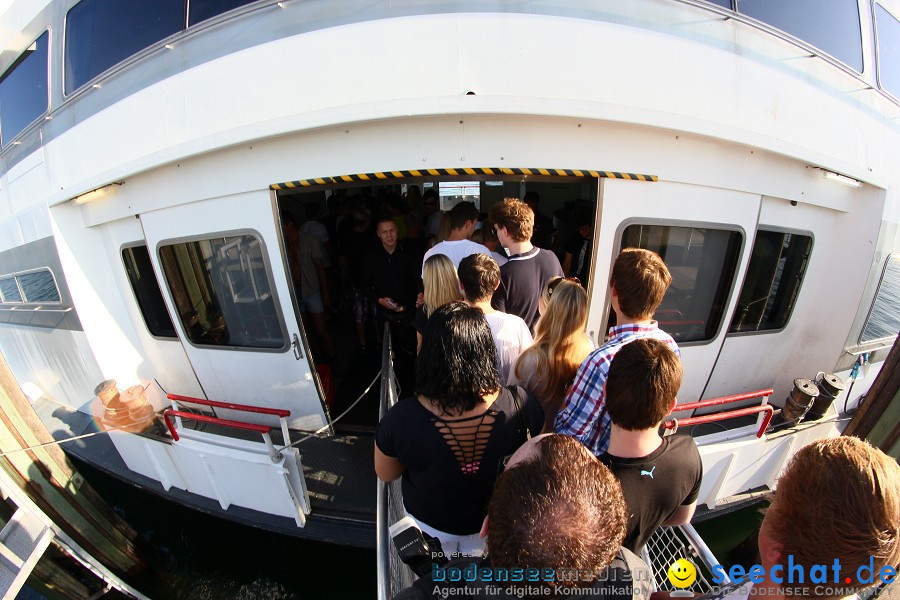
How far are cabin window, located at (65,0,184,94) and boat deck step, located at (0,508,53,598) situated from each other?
352cm

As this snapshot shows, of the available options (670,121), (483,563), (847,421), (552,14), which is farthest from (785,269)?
(483,563)

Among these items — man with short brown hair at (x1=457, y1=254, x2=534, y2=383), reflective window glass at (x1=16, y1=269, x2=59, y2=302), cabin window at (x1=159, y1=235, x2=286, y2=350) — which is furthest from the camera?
reflective window glass at (x1=16, y1=269, x2=59, y2=302)

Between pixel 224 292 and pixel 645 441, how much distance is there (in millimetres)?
3287

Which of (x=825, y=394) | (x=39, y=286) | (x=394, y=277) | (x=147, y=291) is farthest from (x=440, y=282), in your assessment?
(x=39, y=286)

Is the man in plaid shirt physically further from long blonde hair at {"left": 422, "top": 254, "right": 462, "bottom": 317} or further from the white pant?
long blonde hair at {"left": 422, "top": 254, "right": 462, "bottom": 317}

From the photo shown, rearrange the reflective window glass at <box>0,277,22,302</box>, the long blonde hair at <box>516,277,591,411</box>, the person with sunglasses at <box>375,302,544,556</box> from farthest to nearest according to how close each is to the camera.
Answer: the reflective window glass at <box>0,277,22,302</box>, the long blonde hair at <box>516,277,591,411</box>, the person with sunglasses at <box>375,302,544,556</box>

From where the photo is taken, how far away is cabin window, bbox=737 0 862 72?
267cm

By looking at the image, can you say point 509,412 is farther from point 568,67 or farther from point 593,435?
point 568,67

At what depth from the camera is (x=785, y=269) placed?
11.0 feet

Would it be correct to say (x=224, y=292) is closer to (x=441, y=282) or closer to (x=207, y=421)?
(x=207, y=421)

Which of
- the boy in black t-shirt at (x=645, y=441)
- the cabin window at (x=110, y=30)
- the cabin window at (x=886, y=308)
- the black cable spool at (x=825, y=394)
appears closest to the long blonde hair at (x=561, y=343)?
the boy in black t-shirt at (x=645, y=441)

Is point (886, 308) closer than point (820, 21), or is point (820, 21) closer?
point (820, 21)

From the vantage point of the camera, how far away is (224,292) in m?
3.25

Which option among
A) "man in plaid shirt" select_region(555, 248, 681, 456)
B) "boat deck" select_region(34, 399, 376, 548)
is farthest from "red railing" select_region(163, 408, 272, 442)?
"man in plaid shirt" select_region(555, 248, 681, 456)
